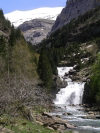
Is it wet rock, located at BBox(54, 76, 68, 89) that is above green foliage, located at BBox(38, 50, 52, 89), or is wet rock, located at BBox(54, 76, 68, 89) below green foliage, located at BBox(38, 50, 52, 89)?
below

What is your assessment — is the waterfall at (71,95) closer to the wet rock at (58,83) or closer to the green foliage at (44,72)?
the wet rock at (58,83)

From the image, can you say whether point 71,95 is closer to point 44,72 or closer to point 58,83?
point 58,83

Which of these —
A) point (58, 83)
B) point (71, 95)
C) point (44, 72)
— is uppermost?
point (44, 72)

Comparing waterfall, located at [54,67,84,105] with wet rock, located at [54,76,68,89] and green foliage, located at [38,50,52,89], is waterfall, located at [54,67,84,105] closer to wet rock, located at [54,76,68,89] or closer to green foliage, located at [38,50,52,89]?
wet rock, located at [54,76,68,89]

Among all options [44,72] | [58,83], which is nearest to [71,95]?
[58,83]

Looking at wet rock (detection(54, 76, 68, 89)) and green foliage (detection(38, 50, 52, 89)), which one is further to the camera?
wet rock (detection(54, 76, 68, 89))

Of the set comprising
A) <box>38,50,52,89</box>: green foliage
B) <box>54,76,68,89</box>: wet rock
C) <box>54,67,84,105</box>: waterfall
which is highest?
<box>38,50,52,89</box>: green foliage

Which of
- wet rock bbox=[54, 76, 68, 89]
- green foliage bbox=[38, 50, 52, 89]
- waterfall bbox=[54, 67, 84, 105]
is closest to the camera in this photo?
green foliage bbox=[38, 50, 52, 89]

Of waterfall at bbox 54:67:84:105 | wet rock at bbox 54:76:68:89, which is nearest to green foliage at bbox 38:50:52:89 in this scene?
waterfall at bbox 54:67:84:105

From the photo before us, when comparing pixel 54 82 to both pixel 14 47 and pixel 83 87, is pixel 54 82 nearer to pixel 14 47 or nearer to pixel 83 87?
pixel 83 87

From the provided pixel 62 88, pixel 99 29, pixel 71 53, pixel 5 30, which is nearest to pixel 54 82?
pixel 62 88

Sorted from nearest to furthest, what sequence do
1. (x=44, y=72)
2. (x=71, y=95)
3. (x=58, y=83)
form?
(x=44, y=72)
(x=71, y=95)
(x=58, y=83)

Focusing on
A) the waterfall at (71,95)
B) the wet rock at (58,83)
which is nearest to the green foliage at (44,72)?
the waterfall at (71,95)

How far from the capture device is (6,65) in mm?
70188
